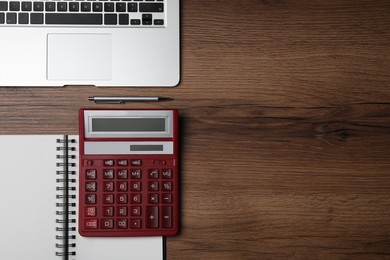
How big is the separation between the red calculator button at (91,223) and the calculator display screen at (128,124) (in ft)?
0.41

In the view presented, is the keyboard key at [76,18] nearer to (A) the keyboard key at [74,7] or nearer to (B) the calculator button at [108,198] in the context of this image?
(A) the keyboard key at [74,7]

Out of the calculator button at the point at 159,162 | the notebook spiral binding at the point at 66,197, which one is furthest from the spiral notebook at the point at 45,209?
the calculator button at the point at 159,162

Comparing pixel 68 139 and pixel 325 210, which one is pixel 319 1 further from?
pixel 68 139

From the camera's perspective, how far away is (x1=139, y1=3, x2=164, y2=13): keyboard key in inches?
27.5

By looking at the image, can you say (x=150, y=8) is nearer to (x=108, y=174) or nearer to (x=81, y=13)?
(x=81, y=13)

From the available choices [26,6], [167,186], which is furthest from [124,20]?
[167,186]

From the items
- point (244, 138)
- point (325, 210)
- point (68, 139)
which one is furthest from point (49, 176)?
point (325, 210)

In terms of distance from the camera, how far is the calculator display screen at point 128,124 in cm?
69

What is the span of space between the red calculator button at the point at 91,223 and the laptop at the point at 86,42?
0.19 m

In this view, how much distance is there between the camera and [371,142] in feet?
2.37

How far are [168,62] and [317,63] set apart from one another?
22 centimetres

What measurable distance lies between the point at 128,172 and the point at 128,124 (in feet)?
0.22

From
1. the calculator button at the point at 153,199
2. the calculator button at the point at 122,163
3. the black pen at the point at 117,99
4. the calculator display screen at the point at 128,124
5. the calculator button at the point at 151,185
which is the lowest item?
the calculator button at the point at 153,199

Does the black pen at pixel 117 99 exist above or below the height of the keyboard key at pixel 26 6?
below
